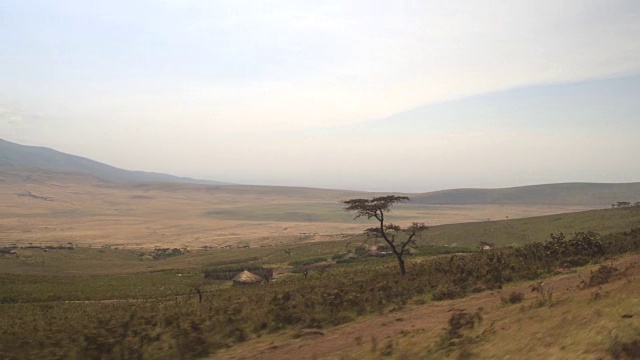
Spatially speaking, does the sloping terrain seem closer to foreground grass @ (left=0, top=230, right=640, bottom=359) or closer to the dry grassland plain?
foreground grass @ (left=0, top=230, right=640, bottom=359)

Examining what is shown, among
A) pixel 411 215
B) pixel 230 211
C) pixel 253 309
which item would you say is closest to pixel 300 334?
pixel 253 309

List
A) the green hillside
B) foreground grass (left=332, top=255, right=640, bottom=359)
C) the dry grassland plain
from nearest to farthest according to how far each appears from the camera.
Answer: foreground grass (left=332, top=255, right=640, bottom=359) < the green hillside < the dry grassland plain

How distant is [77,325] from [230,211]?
181 meters

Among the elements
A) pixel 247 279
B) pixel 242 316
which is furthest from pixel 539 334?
pixel 247 279

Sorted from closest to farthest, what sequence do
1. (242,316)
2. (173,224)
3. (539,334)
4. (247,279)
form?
(539,334), (242,316), (247,279), (173,224)

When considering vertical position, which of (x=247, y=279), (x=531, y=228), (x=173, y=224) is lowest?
(x=173, y=224)

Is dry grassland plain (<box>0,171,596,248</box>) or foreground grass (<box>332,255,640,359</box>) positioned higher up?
foreground grass (<box>332,255,640,359</box>)

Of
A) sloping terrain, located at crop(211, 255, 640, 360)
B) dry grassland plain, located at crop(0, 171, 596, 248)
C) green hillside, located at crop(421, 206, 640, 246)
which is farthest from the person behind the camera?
dry grassland plain, located at crop(0, 171, 596, 248)

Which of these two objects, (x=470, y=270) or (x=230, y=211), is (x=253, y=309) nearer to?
(x=470, y=270)

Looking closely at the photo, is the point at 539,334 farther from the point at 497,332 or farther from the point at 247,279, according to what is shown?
the point at 247,279

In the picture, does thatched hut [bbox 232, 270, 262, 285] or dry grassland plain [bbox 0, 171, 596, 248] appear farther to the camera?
dry grassland plain [bbox 0, 171, 596, 248]

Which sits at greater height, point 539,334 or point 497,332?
point 539,334

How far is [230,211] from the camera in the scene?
19375 cm

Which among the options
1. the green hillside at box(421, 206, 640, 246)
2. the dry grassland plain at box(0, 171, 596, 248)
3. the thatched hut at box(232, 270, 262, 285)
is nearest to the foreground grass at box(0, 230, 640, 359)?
the thatched hut at box(232, 270, 262, 285)
